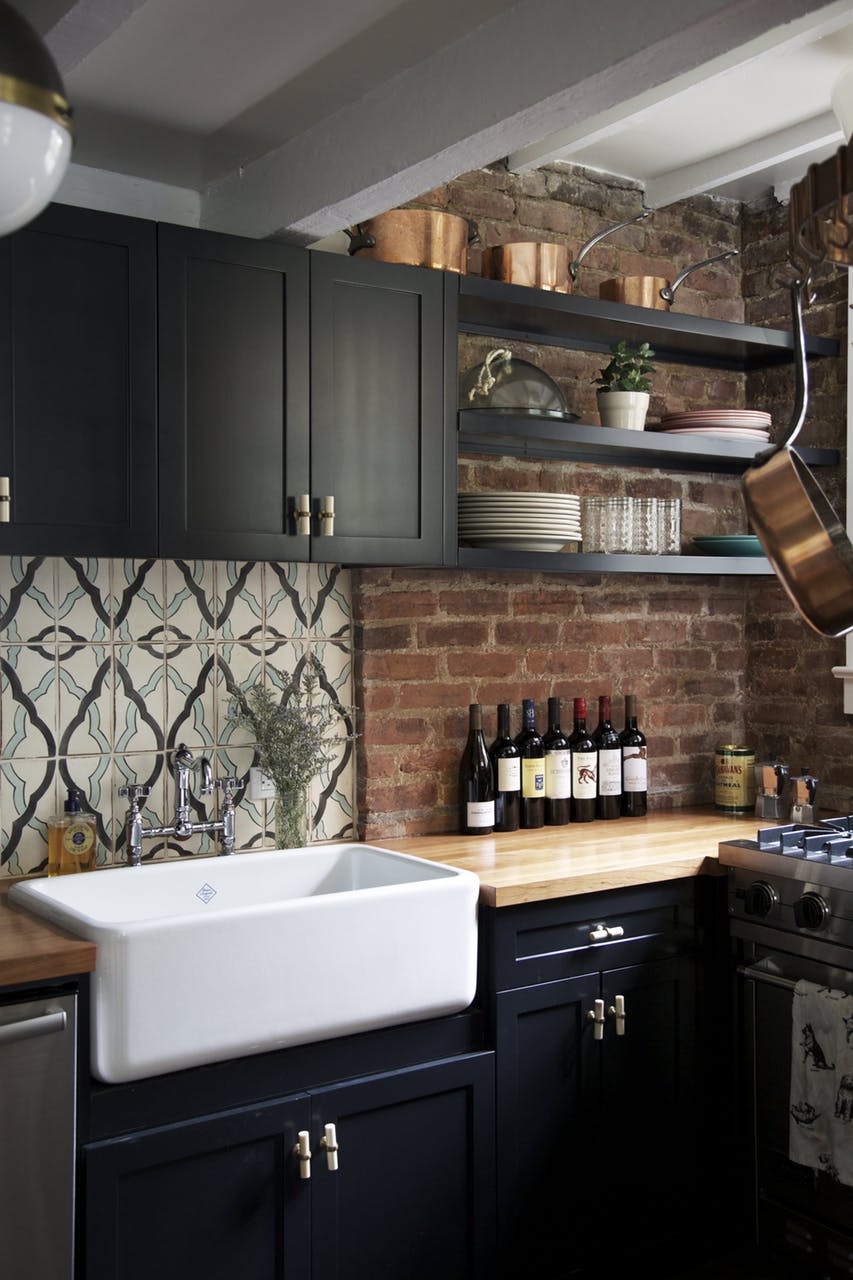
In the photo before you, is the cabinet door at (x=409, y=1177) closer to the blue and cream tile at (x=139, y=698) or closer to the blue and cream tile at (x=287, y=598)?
the blue and cream tile at (x=139, y=698)

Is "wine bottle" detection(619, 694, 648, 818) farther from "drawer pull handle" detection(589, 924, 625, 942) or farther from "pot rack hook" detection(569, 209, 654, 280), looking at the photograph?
"pot rack hook" detection(569, 209, 654, 280)

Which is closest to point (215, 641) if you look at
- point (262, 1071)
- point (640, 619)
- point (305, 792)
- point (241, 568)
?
point (241, 568)

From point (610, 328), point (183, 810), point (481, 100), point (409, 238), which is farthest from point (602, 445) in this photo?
point (183, 810)

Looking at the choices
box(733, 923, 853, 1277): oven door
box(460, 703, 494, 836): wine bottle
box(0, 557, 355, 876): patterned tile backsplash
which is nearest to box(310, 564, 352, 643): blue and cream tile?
box(0, 557, 355, 876): patterned tile backsplash

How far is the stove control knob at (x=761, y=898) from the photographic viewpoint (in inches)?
109

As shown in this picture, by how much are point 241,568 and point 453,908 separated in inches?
39.7

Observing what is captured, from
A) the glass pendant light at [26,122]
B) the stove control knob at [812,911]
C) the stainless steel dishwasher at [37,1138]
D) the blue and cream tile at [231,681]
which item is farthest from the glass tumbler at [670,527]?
the glass pendant light at [26,122]

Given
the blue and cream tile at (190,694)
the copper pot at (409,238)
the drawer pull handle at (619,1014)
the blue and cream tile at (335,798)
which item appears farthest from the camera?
the blue and cream tile at (335,798)

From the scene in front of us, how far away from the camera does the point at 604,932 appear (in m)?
2.72

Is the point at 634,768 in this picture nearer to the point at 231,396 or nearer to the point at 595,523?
the point at 595,523

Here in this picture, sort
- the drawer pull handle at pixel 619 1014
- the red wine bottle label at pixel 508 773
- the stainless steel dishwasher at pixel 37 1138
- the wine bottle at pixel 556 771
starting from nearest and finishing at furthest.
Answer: the stainless steel dishwasher at pixel 37 1138 < the drawer pull handle at pixel 619 1014 < the red wine bottle label at pixel 508 773 < the wine bottle at pixel 556 771

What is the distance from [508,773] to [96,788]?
1.05m

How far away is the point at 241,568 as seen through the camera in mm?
2965

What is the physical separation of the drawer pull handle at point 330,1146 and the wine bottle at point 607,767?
4.57ft
